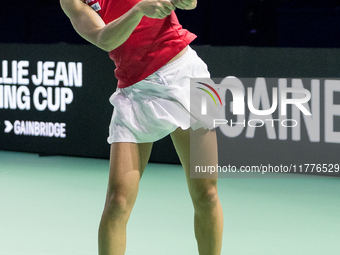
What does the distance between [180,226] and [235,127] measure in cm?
166

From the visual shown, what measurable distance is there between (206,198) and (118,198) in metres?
0.36

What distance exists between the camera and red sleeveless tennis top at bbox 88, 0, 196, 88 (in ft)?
Answer: 8.27

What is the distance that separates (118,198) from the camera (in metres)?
2.44

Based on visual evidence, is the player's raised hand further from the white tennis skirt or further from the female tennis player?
the white tennis skirt

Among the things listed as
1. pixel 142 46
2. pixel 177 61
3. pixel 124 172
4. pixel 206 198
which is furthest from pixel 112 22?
pixel 206 198

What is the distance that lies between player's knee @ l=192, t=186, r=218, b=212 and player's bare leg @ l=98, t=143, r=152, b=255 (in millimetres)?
261

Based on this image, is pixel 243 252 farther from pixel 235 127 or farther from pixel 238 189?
pixel 235 127

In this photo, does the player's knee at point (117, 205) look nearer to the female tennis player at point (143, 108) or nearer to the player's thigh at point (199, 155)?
the female tennis player at point (143, 108)

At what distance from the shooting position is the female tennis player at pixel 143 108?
8.10ft

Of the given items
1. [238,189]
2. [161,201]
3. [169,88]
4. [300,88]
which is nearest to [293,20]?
[300,88]

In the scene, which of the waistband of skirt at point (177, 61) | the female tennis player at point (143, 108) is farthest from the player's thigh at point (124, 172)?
the waistband of skirt at point (177, 61)

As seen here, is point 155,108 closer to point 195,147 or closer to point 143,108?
point 143,108

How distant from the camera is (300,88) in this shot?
5230 millimetres

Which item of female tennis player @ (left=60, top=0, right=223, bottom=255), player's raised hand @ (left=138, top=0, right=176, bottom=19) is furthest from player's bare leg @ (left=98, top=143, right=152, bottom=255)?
player's raised hand @ (left=138, top=0, right=176, bottom=19)
